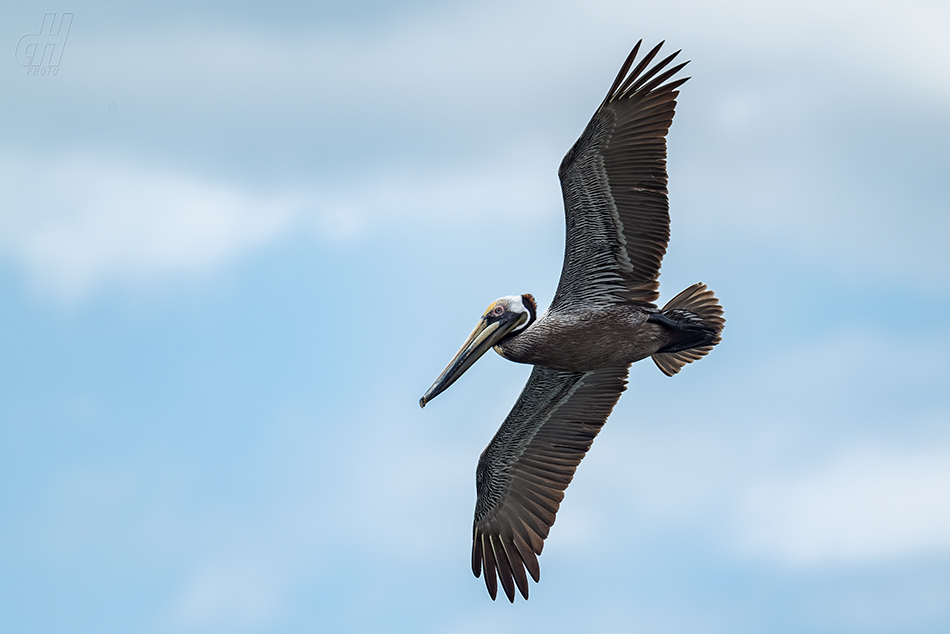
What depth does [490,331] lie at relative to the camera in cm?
1305

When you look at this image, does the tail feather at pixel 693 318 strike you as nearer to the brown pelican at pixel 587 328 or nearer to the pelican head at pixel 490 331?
the brown pelican at pixel 587 328

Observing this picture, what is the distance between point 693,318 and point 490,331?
7.90 ft

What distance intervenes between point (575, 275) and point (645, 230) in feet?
3.15

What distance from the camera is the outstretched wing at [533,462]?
44.8 feet

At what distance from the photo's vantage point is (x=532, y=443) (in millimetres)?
14031

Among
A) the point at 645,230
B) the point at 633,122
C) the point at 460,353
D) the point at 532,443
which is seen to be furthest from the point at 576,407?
the point at 633,122

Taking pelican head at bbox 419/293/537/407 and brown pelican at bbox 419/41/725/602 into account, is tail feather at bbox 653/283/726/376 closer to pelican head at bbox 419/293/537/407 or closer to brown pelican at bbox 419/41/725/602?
brown pelican at bbox 419/41/725/602

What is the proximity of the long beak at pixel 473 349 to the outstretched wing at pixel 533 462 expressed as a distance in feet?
3.15

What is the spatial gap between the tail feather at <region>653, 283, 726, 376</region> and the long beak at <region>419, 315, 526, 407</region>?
189 centimetres

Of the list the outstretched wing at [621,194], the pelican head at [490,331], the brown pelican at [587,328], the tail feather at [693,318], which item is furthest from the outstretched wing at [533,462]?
the outstretched wing at [621,194]

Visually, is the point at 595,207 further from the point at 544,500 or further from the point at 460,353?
the point at 544,500

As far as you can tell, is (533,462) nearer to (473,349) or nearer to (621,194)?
(473,349)

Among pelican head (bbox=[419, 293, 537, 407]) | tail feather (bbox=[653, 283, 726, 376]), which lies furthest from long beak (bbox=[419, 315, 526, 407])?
tail feather (bbox=[653, 283, 726, 376])

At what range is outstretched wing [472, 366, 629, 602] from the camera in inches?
538
